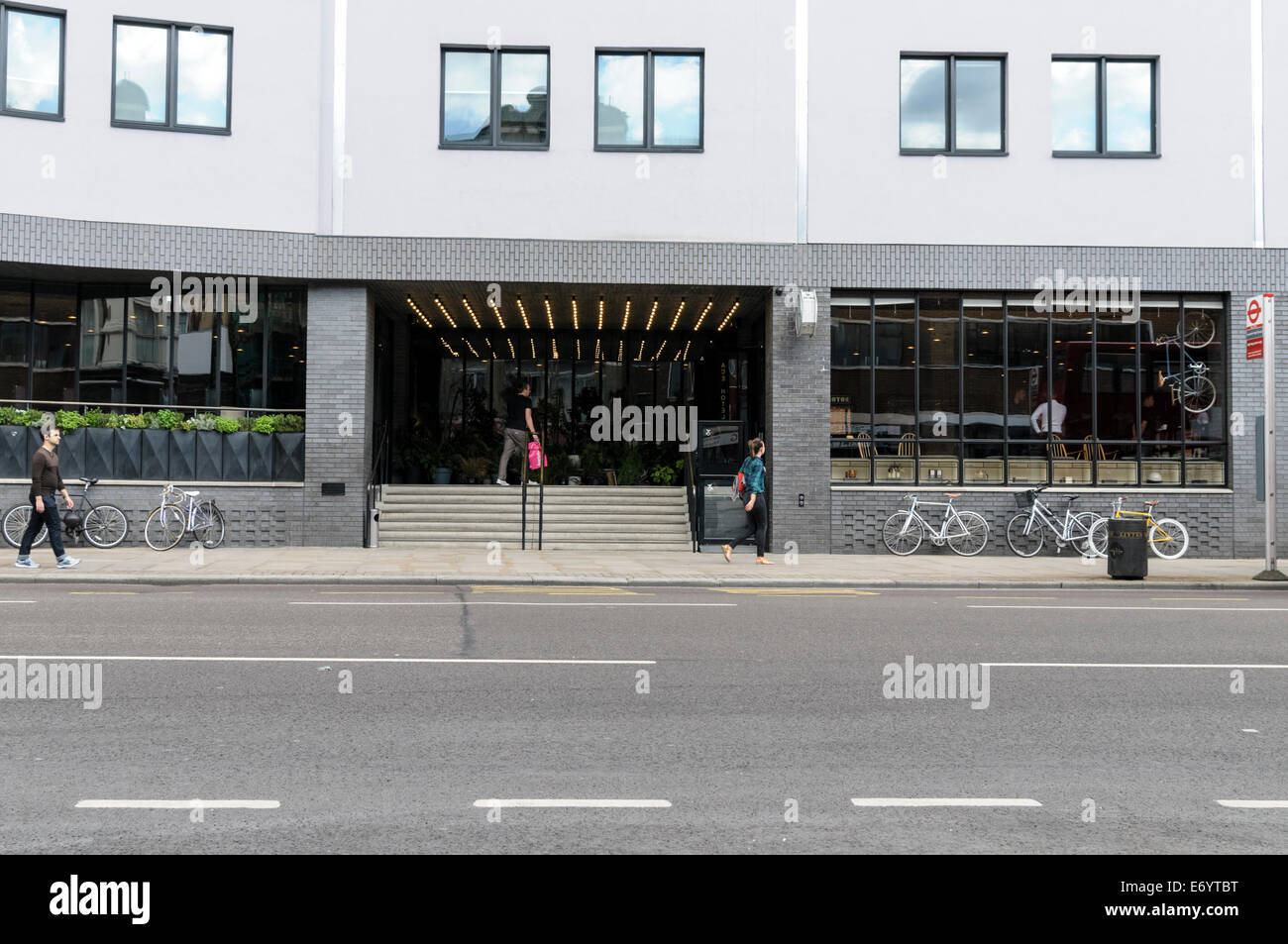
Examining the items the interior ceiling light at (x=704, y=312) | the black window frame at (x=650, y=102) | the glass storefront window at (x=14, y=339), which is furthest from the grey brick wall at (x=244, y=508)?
the interior ceiling light at (x=704, y=312)

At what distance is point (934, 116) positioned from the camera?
2144 centimetres

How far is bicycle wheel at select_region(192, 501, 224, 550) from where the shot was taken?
2023cm

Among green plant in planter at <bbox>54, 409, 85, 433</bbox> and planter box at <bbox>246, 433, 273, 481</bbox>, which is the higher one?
green plant in planter at <bbox>54, 409, 85, 433</bbox>

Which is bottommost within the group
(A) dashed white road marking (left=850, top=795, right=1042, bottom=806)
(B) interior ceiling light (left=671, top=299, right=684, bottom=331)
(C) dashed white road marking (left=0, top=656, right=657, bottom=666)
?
(A) dashed white road marking (left=850, top=795, right=1042, bottom=806)

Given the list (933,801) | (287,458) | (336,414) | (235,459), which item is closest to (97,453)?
(235,459)

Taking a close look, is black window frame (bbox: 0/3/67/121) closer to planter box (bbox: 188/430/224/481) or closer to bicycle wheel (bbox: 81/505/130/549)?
planter box (bbox: 188/430/224/481)

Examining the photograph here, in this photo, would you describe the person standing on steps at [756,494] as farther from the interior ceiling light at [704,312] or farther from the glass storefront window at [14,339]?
the glass storefront window at [14,339]

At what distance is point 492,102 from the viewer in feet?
69.7

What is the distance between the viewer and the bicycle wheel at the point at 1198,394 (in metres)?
21.7

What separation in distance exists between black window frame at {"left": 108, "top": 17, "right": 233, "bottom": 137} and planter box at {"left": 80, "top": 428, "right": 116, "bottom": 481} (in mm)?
5213

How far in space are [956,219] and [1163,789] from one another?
1713 cm

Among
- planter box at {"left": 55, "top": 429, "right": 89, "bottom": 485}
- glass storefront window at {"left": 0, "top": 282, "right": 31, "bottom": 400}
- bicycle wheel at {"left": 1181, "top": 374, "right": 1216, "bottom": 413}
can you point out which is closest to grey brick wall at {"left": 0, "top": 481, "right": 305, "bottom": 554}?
planter box at {"left": 55, "top": 429, "right": 89, "bottom": 485}
